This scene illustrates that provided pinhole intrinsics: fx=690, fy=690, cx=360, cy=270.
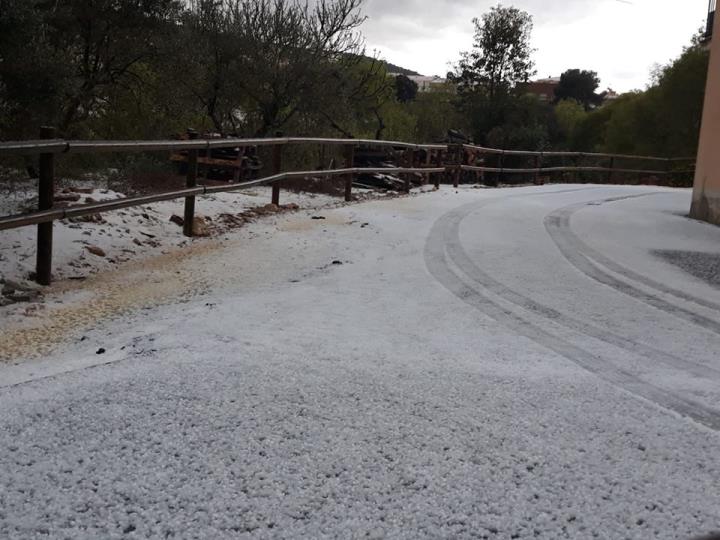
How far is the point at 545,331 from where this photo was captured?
3816mm

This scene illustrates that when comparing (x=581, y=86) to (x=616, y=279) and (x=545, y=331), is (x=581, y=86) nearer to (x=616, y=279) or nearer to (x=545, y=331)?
(x=616, y=279)

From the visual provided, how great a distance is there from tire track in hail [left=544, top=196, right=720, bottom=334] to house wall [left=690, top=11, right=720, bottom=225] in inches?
101

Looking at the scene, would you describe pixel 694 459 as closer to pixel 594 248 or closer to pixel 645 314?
pixel 645 314

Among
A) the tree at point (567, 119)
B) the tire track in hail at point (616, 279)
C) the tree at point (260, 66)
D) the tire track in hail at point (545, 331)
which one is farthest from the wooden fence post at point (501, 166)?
the tree at point (567, 119)

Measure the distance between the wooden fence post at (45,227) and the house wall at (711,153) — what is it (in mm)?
8139

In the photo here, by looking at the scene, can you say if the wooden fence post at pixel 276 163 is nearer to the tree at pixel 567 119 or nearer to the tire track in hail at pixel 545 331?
the tire track in hail at pixel 545 331

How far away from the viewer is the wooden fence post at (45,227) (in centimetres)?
487

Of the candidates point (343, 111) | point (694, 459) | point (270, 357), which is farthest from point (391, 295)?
point (343, 111)

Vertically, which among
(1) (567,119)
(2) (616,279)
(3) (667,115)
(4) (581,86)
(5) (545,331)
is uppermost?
(4) (581,86)

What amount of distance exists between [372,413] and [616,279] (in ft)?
11.1

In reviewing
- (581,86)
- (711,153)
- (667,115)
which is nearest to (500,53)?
(667,115)

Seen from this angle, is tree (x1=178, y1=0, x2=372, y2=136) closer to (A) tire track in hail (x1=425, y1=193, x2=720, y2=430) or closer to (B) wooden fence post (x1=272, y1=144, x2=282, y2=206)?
(B) wooden fence post (x1=272, y1=144, x2=282, y2=206)

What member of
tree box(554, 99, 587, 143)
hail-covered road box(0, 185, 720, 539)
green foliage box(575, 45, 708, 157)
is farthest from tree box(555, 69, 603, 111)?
hail-covered road box(0, 185, 720, 539)

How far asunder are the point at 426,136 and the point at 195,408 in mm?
33615
